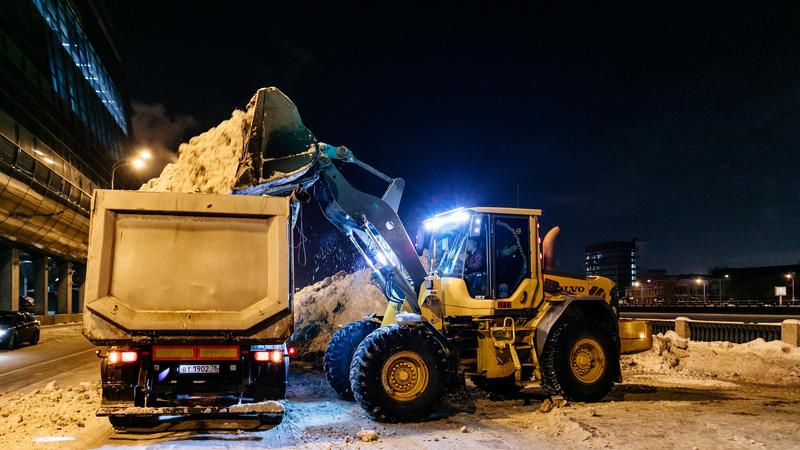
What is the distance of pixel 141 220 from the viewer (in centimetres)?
677

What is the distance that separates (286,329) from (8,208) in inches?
1183

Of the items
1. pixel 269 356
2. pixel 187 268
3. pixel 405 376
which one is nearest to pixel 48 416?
pixel 187 268

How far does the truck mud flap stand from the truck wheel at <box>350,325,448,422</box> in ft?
4.11

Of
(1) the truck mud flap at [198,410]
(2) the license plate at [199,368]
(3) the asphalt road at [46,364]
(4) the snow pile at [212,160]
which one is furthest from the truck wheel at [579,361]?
(3) the asphalt road at [46,364]

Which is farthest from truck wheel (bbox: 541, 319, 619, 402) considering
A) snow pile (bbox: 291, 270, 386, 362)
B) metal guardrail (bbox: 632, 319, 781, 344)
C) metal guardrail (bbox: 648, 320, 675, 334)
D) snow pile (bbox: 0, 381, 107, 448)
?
metal guardrail (bbox: 648, 320, 675, 334)

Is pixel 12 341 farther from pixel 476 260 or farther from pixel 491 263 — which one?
pixel 491 263

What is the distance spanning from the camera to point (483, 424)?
765 centimetres

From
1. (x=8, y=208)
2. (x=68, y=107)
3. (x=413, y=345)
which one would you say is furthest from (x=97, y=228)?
(x=68, y=107)

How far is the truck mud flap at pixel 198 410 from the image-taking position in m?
6.39

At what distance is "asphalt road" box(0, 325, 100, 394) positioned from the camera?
40.3ft

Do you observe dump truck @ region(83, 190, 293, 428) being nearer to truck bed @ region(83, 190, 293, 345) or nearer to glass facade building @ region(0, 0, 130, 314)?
truck bed @ region(83, 190, 293, 345)

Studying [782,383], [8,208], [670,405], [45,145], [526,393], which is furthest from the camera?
[45,145]

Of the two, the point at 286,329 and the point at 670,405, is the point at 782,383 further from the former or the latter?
the point at 286,329

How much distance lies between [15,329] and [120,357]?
17.1m
